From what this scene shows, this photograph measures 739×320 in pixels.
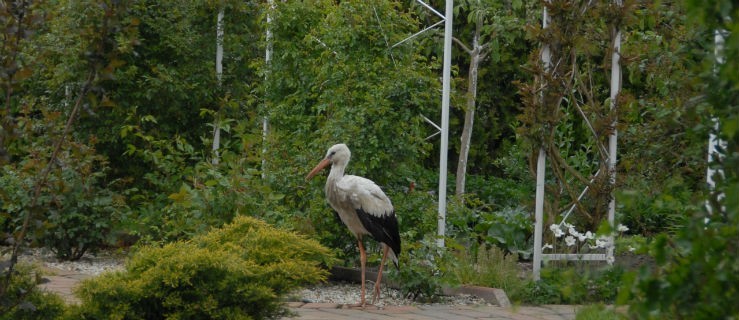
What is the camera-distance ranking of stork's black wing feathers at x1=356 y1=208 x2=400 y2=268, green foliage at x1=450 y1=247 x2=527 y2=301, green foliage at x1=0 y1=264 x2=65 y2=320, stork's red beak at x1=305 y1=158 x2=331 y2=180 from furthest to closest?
1. green foliage at x1=450 y1=247 x2=527 y2=301
2. stork's red beak at x1=305 y1=158 x2=331 y2=180
3. stork's black wing feathers at x1=356 y1=208 x2=400 y2=268
4. green foliage at x1=0 y1=264 x2=65 y2=320

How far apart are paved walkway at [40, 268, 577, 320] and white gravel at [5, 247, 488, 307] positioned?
185 mm

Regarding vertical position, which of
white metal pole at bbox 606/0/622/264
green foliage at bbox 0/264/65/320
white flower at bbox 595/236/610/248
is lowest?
green foliage at bbox 0/264/65/320

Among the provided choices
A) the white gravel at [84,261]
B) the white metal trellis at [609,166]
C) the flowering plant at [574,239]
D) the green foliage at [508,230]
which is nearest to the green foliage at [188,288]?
the flowering plant at [574,239]

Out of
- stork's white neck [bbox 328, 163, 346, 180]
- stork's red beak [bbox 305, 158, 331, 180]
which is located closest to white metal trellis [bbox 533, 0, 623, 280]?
stork's white neck [bbox 328, 163, 346, 180]

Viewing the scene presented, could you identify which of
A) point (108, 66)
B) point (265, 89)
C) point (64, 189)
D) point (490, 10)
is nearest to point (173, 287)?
point (64, 189)

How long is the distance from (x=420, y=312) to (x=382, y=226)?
28.4 inches

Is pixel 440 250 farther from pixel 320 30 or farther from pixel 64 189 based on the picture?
pixel 64 189

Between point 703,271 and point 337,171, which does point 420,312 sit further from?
point 703,271

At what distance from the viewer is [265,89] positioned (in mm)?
9727

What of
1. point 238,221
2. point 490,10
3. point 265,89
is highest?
point 490,10

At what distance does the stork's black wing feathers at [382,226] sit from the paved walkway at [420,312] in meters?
0.49

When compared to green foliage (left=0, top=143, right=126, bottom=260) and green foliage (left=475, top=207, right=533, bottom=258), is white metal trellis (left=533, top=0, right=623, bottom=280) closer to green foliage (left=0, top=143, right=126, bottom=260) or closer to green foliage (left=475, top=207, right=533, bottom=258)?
green foliage (left=475, top=207, right=533, bottom=258)

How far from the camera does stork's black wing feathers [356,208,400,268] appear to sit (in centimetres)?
730

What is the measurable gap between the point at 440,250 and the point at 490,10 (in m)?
4.48
